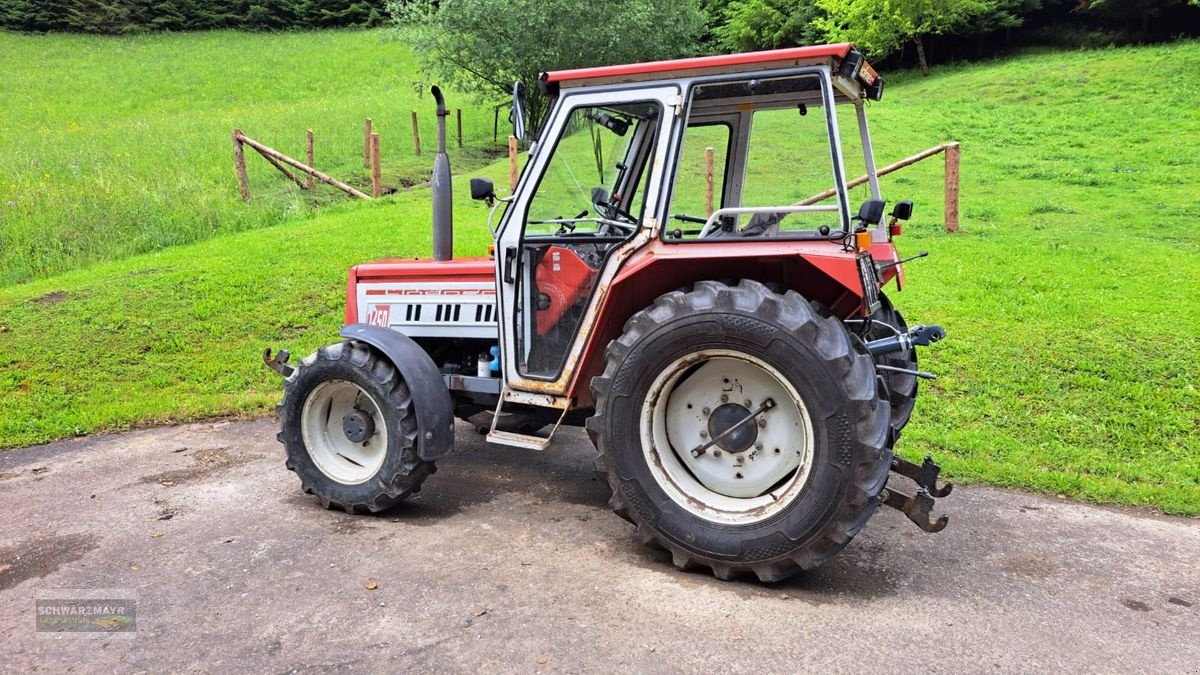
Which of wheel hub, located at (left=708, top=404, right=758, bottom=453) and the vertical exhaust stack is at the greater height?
the vertical exhaust stack

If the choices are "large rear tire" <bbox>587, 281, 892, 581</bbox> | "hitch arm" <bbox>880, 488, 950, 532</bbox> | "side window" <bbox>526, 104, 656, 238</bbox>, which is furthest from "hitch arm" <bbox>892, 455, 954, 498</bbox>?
"side window" <bbox>526, 104, 656, 238</bbox>

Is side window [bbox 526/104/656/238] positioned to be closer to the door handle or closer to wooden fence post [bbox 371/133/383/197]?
the door handle

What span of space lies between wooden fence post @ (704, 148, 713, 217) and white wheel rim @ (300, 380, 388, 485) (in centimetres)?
214

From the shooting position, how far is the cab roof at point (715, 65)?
3.74m

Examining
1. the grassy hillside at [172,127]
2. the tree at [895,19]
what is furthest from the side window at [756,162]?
the tree at [895,19]

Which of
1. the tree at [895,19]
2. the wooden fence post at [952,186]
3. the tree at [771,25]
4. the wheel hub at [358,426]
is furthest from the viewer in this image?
the tree at [771,25]

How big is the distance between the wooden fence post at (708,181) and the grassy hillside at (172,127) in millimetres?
10087

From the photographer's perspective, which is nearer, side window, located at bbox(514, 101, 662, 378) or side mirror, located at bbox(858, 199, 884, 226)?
side mirror, located at bbox(858, 199, 884, 226)

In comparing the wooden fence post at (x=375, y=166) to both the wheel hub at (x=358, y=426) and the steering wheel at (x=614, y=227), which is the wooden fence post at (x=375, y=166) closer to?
the wheel hub at (x=358, y=426)

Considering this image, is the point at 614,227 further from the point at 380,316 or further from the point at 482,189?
the point at 380,316

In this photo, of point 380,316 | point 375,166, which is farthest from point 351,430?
point 375,166

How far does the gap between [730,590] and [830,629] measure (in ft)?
1.63

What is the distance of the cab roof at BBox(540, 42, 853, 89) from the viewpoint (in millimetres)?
3740

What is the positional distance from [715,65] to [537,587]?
2.48 m
